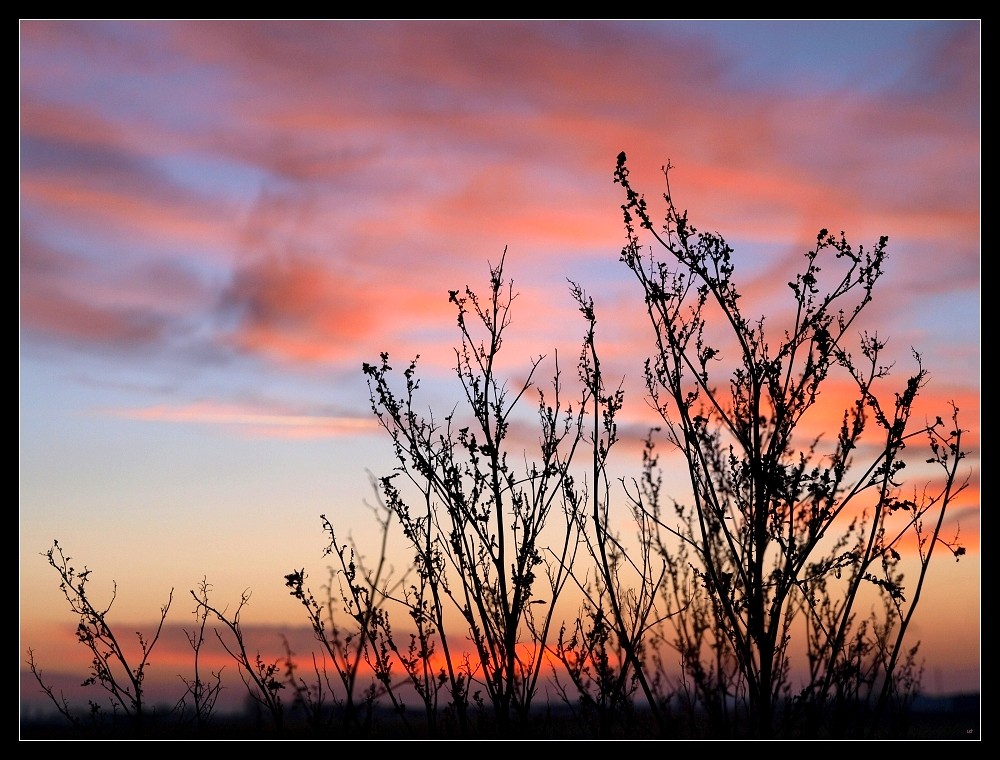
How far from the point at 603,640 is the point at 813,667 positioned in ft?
4.75

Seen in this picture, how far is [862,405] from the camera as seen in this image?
724 centimetres

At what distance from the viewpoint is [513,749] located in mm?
4523

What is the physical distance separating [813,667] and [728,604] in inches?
41.8

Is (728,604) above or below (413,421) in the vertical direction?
below

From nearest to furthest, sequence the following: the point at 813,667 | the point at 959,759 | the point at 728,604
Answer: the point at 959,759, the point at 728,604, the point at 813,667

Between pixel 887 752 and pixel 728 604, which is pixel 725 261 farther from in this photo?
pixel 887 752

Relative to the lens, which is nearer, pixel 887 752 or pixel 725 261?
pixel 887 752
